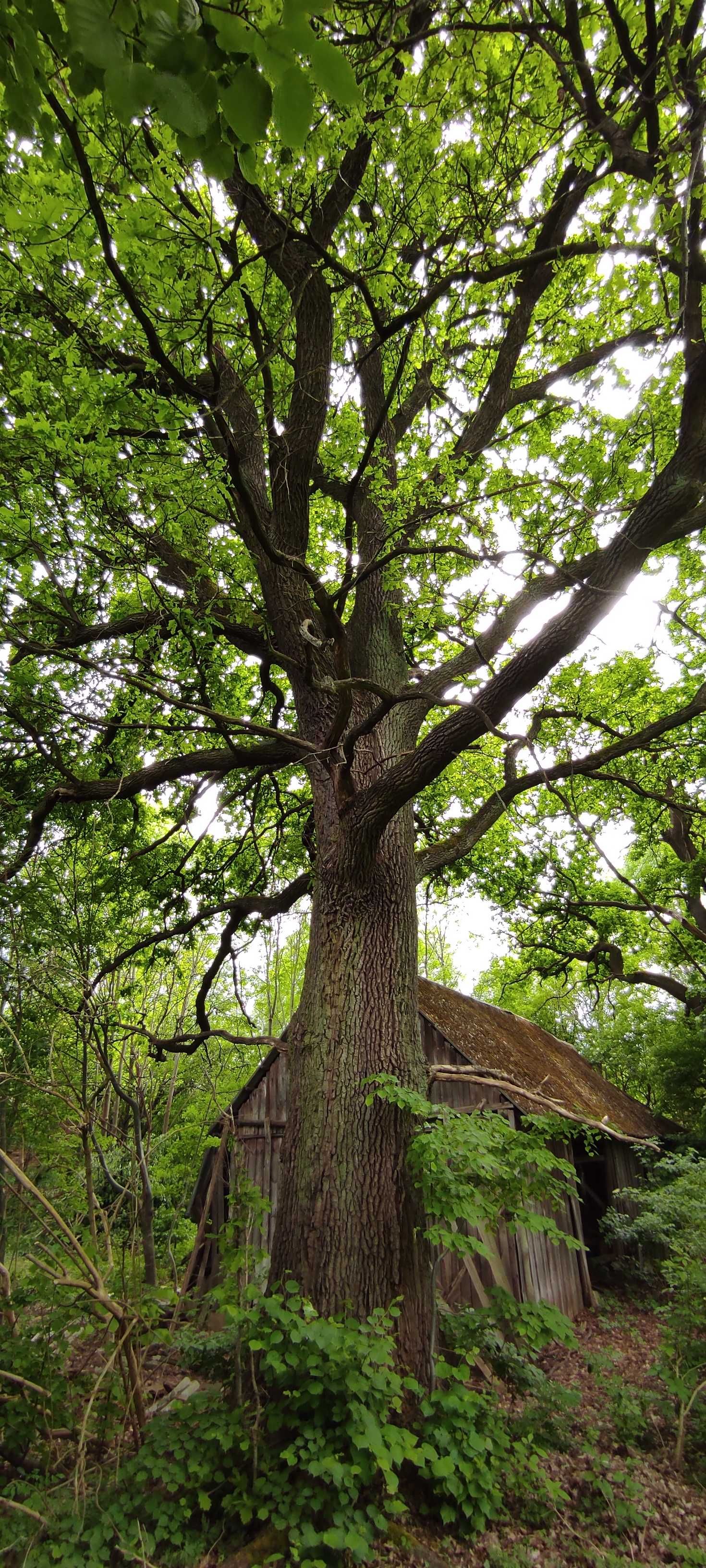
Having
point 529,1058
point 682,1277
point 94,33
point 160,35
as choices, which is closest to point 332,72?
point 160,35

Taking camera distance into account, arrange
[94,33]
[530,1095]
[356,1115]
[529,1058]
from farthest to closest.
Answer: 1. [529,1058]
2. [530,1095]
3. [356,1115]
4. [94,33]

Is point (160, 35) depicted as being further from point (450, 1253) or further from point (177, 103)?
point (450, 1253)

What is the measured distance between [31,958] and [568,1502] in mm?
4623

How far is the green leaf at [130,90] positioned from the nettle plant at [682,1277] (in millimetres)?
6939

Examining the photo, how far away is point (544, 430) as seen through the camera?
683 cm

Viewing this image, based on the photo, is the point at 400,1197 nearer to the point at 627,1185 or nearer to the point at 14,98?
the point at 14,98

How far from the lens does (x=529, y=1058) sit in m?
10.6

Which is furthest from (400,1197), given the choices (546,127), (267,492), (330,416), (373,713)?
(546,127)

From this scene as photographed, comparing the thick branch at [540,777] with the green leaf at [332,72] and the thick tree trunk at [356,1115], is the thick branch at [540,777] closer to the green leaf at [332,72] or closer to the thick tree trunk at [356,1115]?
the thick tree trunk at [356,1115]

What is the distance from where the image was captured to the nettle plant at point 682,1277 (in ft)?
16.7

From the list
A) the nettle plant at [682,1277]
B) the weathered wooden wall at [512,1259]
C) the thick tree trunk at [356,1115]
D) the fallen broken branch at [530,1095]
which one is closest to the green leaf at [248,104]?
the thick tree trunk at [356,1115]

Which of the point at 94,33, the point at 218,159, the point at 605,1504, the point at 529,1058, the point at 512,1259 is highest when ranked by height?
the point at 218,159

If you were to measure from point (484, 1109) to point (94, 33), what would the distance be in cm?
698

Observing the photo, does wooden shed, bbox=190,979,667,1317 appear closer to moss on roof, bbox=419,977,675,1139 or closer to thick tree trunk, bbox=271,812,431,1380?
moss on roof, bbox=419,977,675,1139
